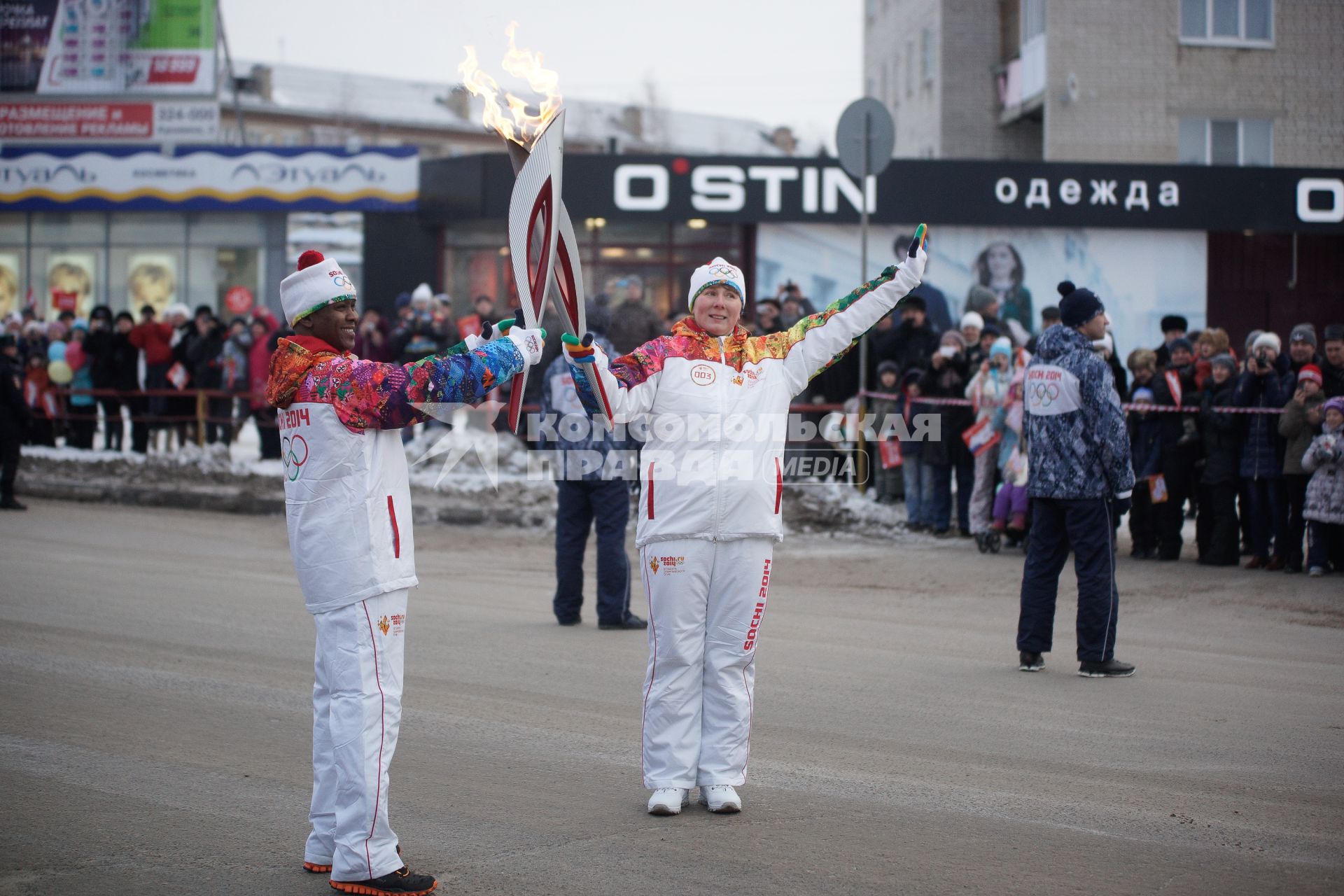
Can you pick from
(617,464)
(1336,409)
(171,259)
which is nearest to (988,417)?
(1336,409)

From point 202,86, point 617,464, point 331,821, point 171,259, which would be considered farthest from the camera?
point 202,86

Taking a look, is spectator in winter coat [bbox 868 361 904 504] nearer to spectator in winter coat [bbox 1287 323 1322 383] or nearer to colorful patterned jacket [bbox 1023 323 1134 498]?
spectator in winter coat [bbox 1287 323 1322 383]

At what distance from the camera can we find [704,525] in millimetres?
5727

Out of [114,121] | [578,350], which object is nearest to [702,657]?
[578,350]

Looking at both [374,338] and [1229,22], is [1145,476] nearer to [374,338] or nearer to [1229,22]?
[374,338]

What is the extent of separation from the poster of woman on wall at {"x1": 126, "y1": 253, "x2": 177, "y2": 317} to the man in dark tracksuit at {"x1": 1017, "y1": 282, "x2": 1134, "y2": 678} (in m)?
21.6

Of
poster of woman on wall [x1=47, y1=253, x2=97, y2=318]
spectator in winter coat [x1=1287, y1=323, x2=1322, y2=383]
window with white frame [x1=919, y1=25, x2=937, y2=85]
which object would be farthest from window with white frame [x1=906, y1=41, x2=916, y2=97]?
spectator in winter coat [x1=1287, y1=323, x2=1322, y2=383]

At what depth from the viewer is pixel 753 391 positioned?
230 inches

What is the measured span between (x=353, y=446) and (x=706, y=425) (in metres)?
1.55

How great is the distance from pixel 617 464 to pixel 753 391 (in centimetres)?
408

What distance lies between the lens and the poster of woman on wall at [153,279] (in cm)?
2666

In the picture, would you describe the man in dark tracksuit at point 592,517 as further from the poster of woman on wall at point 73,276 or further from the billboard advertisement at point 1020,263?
the poster of woman on wall at point 73,276

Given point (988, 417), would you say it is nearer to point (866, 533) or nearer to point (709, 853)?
point (866, 533)

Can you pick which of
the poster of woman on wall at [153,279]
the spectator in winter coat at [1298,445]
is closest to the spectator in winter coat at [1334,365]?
the spectator in winter coat at [1298,445]
